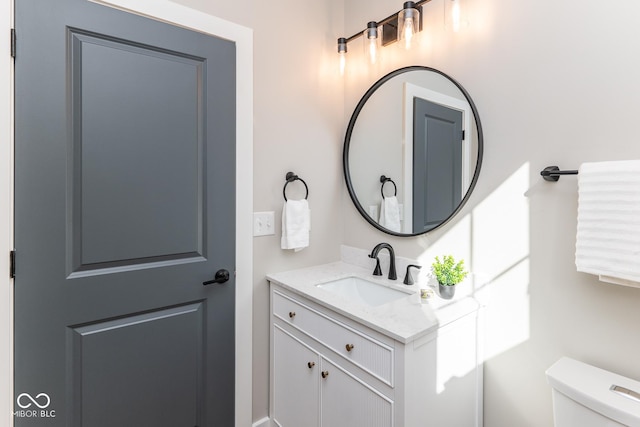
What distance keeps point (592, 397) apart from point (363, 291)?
997mm

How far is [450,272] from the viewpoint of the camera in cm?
141

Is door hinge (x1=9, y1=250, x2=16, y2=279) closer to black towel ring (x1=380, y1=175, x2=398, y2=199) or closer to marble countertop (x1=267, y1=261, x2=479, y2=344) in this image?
marble countertop (x1=267, y1=261, x2=479, y2=344)

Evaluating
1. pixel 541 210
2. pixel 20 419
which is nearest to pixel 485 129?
pixel 541 210

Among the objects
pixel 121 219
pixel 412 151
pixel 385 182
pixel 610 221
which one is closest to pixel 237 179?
pixel 121 219

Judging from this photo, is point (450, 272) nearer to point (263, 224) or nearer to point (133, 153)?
point (263, 224)

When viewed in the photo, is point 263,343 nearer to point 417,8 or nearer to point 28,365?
point 28,365

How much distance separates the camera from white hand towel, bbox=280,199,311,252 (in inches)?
70.4

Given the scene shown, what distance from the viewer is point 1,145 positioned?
3.71ft

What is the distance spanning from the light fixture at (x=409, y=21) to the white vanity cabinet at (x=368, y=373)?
130 cm

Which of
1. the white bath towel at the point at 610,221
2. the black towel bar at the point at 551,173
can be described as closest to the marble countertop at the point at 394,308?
the white bath towel at the point at 610,221

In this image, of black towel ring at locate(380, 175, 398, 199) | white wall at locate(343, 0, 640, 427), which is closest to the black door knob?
black towel ring at locate(380, 175, 398, 199)

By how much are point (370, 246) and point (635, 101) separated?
1269 millimetres

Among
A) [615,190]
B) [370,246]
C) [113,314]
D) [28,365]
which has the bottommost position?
[28,365]

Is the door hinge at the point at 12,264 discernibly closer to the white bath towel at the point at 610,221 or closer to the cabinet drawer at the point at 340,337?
the cabinet drawer at the point at 340,337
